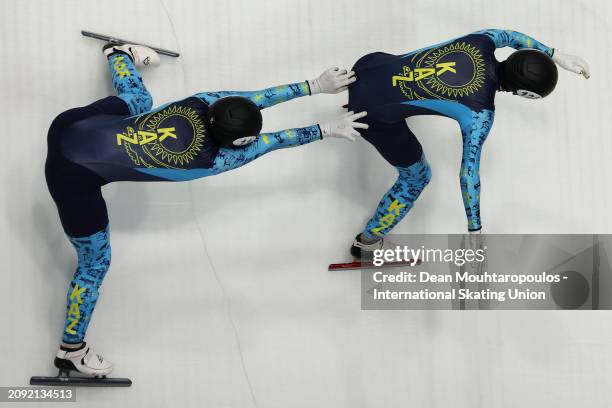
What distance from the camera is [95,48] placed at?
3.93 m

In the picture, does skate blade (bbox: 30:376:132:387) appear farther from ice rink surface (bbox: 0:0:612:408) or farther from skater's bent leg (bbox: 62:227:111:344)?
skater's bent leg (bbox: 62:227:111:344)

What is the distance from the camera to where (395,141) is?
11.1ft

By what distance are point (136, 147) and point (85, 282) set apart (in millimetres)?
754

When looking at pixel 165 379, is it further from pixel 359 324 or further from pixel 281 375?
pixel 359 324

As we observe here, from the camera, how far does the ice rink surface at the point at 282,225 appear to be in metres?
3.76

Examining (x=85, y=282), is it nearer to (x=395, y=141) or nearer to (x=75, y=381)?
(x=75, y=381)

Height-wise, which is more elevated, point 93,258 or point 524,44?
point 524,44

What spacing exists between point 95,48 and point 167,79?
40 centimetres

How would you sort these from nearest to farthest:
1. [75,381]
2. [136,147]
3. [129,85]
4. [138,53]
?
1. [136,147]
2. [129,85]
3. [75,381]
4. [138,53]

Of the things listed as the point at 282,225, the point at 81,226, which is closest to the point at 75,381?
the point at 81,226

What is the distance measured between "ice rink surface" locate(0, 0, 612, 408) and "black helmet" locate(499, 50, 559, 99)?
1.07 meters

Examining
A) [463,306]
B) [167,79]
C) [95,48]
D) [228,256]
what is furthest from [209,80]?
[463,306]

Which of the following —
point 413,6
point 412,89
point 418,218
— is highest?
point 413,6

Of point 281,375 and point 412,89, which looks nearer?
point 412,89
